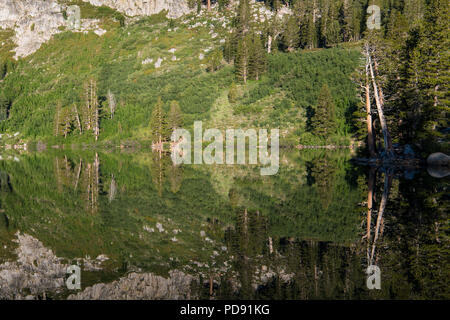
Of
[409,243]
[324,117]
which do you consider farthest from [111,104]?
[409,243]

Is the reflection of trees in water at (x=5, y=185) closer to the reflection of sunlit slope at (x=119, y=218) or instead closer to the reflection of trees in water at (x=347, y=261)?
the reflection of sunlit slope at (x=119, y=218)

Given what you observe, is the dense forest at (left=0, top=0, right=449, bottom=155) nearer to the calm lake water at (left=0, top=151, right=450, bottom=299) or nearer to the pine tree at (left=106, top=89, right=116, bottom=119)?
the pine tree at (left=106, top=89, right=116, bottom=119)

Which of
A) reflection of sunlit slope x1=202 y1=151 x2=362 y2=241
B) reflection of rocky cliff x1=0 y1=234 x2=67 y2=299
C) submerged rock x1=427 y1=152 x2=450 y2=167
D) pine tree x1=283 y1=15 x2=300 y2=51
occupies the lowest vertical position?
reflection of rocky cliff x1=0 y1=234 x2=67 y2=299

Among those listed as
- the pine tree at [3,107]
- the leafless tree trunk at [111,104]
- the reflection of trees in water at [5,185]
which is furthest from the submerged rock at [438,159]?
the pine tree at [3,107]

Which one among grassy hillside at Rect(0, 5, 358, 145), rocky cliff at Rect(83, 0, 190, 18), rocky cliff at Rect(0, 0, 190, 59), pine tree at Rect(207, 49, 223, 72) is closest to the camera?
grassy hillside at Rect(0, 5, 358, 145)

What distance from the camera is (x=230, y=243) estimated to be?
9445 mm

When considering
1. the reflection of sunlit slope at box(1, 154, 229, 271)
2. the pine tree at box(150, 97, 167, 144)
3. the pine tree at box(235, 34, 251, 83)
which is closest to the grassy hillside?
the pine tree at box(235, 34, 251, 83)

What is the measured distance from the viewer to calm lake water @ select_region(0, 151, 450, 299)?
6.76 m

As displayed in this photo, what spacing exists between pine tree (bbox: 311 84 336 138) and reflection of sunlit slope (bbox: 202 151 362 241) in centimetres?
3896

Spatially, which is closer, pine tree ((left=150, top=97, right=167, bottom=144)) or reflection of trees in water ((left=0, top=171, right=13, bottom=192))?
reflection of trees in water ((left=0, top=171, right=13, bottom=192))

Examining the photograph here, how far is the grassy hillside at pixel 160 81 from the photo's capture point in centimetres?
6969

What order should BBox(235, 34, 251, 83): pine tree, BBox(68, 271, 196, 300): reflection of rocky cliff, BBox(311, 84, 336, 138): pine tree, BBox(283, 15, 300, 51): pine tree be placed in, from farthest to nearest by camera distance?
BBox(283, 15, 300, 51): pine tree
BBox(235, 34, 251, 83): pine tree
BBox(311, 84, 336, 138): pine tree
BBox(68, 271, 196, 300): reflection of rocky cliff

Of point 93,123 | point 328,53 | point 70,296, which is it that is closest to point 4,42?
point 93,123

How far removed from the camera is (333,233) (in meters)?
9.90
